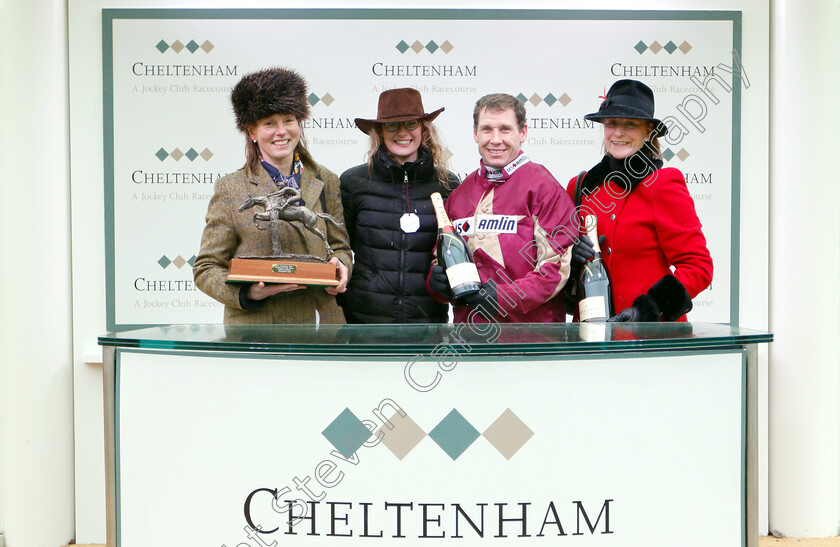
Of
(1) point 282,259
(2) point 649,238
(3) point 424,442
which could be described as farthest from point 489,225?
(3) point 424,442

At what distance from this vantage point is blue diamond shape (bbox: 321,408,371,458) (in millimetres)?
1659

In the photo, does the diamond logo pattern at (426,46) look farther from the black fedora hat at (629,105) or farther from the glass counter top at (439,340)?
the glass counter top at (439,340)

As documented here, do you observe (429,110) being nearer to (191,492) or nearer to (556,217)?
(556,217)

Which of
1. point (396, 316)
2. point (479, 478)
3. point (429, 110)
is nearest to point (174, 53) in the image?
point (429, 110)

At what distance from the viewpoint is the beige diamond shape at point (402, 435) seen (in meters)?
1.66

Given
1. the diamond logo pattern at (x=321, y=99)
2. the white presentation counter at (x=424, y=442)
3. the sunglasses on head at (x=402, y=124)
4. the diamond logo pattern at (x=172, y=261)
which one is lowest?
the white presentation counter at (x=424, y=442)

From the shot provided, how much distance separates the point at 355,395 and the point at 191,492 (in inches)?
19.3

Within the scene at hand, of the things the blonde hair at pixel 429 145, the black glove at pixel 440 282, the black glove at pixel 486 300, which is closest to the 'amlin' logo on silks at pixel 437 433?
the black glove at pixel 486 300

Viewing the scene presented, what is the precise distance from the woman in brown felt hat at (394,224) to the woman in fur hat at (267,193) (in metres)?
0.09

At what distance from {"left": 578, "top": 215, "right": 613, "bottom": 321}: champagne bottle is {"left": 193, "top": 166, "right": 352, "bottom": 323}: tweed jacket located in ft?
3.18

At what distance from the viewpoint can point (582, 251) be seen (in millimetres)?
2641

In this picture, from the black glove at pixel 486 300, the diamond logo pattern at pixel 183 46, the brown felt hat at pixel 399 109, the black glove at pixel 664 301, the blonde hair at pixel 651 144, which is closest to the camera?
the black glove at pixel 486 300

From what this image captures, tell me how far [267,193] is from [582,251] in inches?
51.8

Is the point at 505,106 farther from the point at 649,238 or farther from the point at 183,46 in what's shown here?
the point at 183,46
